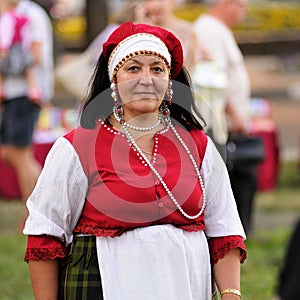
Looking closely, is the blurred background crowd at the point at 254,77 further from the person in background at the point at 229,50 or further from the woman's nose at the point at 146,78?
the woman's nose at the point at 146,78

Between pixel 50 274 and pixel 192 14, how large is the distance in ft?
56.8

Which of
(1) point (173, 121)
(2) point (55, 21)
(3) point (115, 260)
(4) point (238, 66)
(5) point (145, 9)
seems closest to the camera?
(3) point (115, 260)

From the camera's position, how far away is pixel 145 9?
604 centimetres

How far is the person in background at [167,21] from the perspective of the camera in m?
5.96

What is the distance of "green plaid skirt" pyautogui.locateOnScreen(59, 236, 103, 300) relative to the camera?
3471mm

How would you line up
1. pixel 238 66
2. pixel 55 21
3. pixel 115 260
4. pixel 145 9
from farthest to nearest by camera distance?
1. pixel 55 21
2. pixel 238 66
3. pixel 145 9
4. pixel 115 260

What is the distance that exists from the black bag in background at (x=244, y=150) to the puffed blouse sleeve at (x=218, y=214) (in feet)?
11.4

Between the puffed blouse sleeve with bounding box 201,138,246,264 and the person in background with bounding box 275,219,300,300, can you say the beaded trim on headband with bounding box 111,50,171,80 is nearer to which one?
the puffed blouse sleeve with bounding box 201,138,246,264

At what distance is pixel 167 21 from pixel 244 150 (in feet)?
5.08

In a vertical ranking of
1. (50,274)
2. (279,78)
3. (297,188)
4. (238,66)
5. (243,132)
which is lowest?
(279,78)

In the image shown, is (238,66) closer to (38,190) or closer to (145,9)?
(145,9)

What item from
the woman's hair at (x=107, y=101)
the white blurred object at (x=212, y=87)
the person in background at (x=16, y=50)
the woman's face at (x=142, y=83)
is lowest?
the person in background at (x=16, y=50)

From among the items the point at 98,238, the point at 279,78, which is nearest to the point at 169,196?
the point at 98,238

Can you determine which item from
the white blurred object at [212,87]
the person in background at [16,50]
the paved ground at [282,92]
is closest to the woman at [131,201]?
the white blurred object at [212,87]
